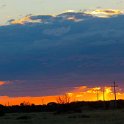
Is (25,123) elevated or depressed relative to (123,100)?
depressed

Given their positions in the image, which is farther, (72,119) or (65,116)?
(65,116)

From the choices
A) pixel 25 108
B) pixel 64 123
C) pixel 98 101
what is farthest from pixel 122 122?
pixel 98 101

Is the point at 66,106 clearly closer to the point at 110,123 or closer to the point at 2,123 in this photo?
the point at 2,123

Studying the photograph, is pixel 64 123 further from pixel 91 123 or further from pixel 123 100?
pixel 123 100

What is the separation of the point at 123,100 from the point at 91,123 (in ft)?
340

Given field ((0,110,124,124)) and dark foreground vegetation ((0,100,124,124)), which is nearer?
field ((0,110,124,124))

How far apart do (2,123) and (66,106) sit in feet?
137

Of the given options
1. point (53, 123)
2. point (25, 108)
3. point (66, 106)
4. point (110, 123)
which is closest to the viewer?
point (110, 123)

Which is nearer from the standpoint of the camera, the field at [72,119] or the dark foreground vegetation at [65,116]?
the field at [72,119]

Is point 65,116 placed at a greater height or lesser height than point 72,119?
greater

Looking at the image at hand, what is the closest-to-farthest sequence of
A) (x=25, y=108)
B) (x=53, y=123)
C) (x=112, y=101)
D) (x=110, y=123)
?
(x=110, y=123) → (x=53, y=123) → (x=25, y=108) → (x=112, y=101)

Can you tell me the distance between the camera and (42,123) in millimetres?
54312

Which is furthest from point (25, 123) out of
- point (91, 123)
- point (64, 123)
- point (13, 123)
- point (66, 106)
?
point (66, 106)

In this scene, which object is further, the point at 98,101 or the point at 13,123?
the point at 98,101
